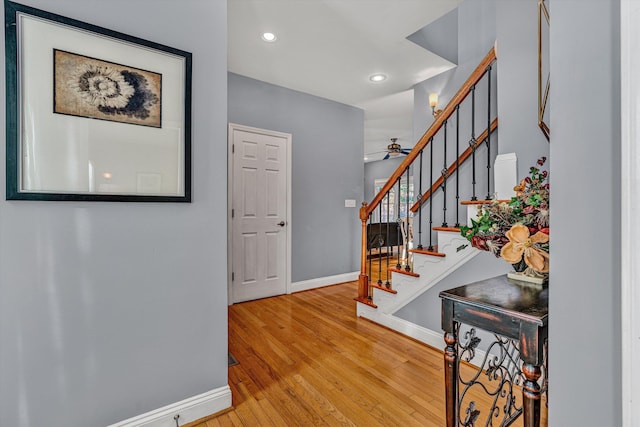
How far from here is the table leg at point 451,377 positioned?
111 cm

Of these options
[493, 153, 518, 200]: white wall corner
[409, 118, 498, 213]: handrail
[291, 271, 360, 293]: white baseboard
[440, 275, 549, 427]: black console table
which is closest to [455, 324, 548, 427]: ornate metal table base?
[440, 275, 549, 427]: black console table

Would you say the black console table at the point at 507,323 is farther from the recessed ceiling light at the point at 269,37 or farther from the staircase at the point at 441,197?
the recessed ceiling light at the point at 269,37

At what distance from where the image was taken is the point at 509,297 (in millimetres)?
1015

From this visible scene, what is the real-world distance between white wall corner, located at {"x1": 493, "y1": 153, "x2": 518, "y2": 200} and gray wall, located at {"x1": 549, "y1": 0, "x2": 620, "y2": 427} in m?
1.28

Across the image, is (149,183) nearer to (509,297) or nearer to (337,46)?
Answer: (509,297)

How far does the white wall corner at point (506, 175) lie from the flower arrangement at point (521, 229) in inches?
25.1

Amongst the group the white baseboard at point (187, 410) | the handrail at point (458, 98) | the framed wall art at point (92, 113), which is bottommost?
the white baseboard at point (187, 410)

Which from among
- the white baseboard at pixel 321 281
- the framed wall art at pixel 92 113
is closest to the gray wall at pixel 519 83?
the framed wall art at pixel 92 113

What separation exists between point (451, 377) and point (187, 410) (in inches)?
51.9

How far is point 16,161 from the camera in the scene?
3.90 feet

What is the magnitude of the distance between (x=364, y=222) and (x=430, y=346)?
4.22 ft

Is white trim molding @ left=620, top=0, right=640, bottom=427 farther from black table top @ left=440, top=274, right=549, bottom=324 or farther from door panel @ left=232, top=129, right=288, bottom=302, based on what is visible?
door panel @ left=232, top=129, right=288, bottom=302

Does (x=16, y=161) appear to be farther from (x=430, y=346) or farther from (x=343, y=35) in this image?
(x=430, y=346)

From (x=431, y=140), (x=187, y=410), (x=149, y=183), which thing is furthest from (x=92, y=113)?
(x=431, y=140)
